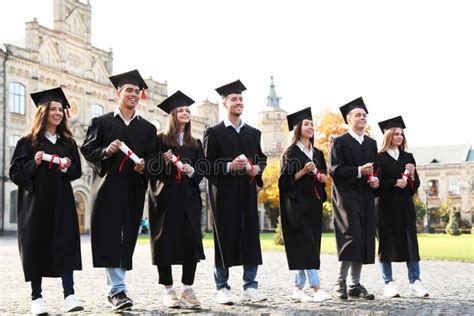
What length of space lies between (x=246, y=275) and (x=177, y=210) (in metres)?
1.27

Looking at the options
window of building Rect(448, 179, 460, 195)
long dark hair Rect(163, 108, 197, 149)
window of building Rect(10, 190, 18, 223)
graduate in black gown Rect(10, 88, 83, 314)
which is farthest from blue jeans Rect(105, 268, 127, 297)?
window of building Rect(448, 179, 460, 195)

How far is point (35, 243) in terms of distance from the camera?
716 centimetres

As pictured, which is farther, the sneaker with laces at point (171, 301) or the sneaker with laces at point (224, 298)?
the sneaker with laces at point (224, 298)

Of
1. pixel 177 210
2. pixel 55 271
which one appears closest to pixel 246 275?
pixel 177 210

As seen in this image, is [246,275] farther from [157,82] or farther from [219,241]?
[157,82]

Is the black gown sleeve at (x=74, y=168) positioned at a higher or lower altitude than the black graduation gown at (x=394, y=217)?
higher

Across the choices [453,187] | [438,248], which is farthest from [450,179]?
[438,248]

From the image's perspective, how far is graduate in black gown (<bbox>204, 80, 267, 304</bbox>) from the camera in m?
7.99

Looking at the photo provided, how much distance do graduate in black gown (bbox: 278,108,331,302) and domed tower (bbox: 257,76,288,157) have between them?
6015 cm

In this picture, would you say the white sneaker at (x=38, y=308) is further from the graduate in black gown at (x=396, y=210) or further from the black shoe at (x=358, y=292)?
the graduate in black gown at (x=396, y=210)

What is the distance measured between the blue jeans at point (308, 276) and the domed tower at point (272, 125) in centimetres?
6054

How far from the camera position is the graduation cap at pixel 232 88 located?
8.42m

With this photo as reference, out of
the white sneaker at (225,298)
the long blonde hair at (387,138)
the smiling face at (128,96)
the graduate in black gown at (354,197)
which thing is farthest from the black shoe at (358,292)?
the smiling face at (128,96)

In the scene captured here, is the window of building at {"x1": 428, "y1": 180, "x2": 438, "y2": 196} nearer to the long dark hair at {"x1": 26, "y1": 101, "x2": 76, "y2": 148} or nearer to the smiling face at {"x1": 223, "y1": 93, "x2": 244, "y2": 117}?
the smiling face at {"x1": 223, "y1": 93, "x2": 244, "y2": 117}
